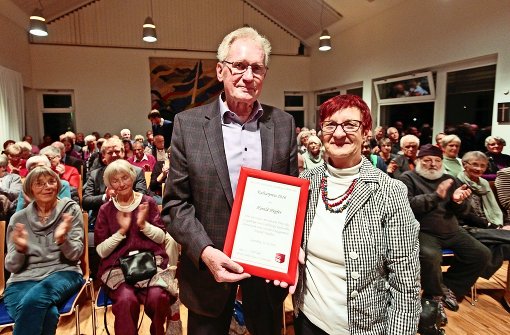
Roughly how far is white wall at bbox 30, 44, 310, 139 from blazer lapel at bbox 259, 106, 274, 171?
953cm

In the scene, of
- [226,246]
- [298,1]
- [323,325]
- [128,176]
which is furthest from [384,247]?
[298,1]

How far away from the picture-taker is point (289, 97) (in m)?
11.6

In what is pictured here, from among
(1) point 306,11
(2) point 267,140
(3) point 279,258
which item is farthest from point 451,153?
(1) point 306,11

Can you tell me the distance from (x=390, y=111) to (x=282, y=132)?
297 inches

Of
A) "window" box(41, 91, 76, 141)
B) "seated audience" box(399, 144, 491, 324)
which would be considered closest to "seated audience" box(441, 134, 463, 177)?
"seated audience" box(399, 144, 491, 324)

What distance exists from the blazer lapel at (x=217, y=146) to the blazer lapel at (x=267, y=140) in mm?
149

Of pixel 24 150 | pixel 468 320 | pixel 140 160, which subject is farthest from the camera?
pixel 140 160

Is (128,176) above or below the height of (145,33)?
below

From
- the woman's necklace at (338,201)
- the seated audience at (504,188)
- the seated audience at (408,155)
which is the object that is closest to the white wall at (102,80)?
the seated audience at (408,155)

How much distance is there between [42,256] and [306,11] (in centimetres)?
899

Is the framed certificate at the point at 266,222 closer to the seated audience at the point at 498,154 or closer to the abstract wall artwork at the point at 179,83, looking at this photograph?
the seated audience at the point at 498,154

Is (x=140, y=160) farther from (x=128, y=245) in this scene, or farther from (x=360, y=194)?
(x=360, y=194)

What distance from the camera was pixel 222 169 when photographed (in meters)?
1.21

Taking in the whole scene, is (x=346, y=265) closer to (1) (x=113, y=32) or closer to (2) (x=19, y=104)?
(2) (x=19, y=104)
